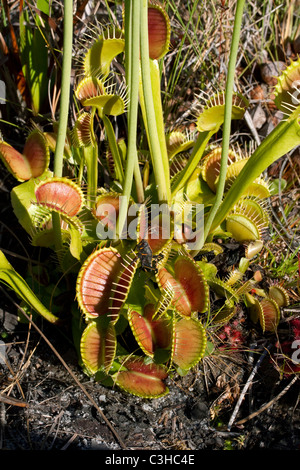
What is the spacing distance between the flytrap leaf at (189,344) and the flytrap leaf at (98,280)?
253 millimetres

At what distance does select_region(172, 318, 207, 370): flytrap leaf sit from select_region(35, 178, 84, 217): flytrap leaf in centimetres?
51

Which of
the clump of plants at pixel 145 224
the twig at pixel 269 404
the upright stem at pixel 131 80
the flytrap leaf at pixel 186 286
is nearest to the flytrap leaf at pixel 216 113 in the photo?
the clump of plants at pixel 145 224

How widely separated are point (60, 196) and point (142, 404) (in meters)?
0.77

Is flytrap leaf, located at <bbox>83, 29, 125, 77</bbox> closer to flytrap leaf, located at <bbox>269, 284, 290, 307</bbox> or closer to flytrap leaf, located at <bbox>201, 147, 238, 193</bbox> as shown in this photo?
flytrap leaf, located at <bbox>201, 147, 238, 193</bbox>

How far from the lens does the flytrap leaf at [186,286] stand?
136cm

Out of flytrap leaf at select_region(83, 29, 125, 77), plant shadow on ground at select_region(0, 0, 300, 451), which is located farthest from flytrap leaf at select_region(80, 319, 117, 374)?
flytrap leaf at select_region(83, 29, 125, 77)

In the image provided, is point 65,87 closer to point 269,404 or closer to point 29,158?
point 29,158

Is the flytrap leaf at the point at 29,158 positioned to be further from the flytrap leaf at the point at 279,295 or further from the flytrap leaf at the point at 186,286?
the flytrap leaf at the point at 279,295

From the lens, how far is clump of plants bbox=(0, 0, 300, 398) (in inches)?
49.9

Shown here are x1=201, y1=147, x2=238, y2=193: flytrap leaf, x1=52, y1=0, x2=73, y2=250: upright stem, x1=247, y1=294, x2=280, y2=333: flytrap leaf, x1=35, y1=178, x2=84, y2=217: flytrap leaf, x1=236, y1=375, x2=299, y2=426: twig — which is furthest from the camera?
x1=201, y1=147, x2=238, y2=193: flytrap leaf

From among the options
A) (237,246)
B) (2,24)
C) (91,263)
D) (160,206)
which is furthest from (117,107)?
(2,24)
